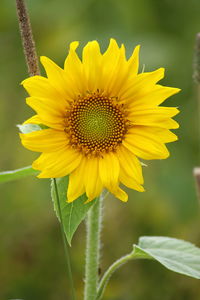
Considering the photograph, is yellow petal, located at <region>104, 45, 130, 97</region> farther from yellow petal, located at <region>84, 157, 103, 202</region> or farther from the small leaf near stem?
the small leaf near stem

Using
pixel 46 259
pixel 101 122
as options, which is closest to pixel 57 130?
pixel 101 122

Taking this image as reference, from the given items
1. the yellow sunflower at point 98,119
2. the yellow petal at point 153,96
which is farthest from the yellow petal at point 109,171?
the yellow petal at point 153,96

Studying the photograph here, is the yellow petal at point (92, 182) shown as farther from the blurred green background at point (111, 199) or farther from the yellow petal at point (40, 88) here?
the blurred green background at point (111, 199)

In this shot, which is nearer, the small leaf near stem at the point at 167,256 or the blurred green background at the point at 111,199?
the small leaf near stem at the point at 167,256

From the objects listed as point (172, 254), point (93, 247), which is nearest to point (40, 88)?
point (93, 247)

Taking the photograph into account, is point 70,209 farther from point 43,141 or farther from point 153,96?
point 153,96

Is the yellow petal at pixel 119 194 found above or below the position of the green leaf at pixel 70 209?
above

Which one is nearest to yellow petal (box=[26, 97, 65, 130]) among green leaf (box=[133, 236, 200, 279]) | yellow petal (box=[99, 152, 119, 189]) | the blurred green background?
yellow petal (box=[99, 152, 119, 189])
